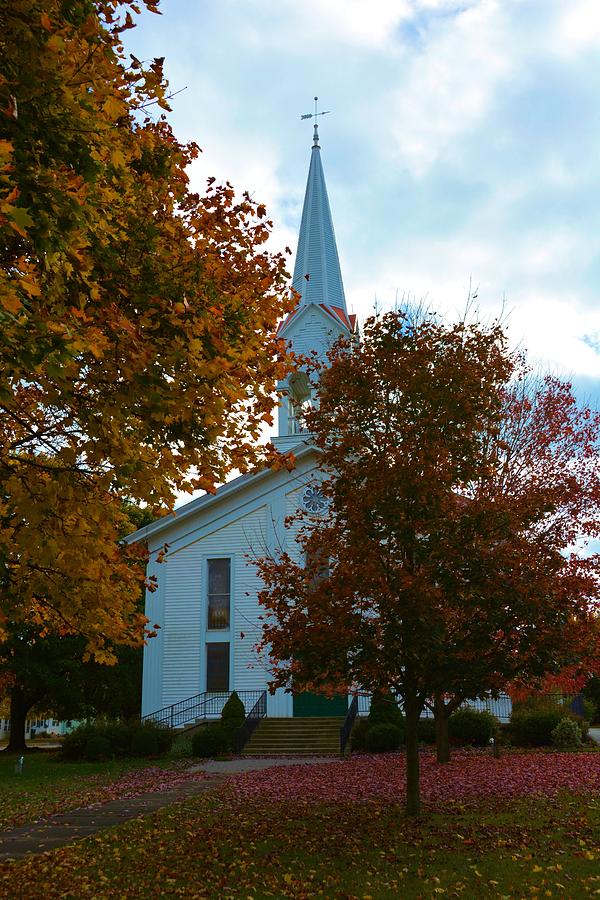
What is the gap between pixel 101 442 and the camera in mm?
5500

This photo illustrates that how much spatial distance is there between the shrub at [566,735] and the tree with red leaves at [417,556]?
11.6 meters

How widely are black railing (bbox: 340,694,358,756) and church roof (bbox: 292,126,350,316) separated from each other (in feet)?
43.4

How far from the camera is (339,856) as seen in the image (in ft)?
25.8

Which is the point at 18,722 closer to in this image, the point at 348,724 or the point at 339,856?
the point at 348,724

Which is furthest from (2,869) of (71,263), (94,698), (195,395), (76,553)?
(94,698)

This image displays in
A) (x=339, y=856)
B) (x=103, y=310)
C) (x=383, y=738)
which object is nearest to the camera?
(x=103, y=310)

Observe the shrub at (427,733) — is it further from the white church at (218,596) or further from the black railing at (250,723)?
the black railing at (250,723)

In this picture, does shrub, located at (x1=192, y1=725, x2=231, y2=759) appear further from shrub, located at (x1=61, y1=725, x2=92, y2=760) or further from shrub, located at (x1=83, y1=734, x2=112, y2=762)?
shrub, located at (x1=61, y1=725, x2=92, y2=760)

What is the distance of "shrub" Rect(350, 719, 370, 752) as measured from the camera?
20.6 metres

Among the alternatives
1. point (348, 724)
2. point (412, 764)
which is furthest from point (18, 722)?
point (412, 764)

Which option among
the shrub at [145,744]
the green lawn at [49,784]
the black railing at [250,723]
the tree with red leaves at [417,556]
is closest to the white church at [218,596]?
the black railing at [250,723]

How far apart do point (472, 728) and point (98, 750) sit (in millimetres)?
10547

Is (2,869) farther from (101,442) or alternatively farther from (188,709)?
(188,709)

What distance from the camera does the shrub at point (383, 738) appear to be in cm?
2022
